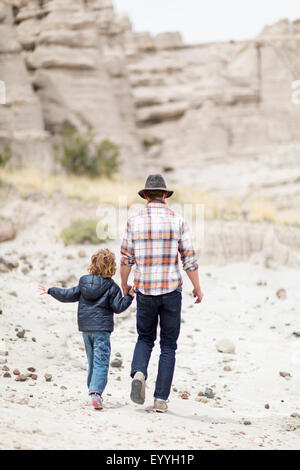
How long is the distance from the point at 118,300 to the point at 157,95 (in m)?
24.6

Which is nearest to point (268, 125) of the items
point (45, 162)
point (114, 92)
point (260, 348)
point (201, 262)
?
point (114, 92)

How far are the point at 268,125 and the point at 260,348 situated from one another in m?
19.6

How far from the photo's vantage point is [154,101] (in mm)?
28578

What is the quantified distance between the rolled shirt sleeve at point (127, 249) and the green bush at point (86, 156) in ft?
45.6

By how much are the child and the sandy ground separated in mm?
325

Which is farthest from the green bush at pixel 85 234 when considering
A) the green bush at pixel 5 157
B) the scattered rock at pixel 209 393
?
the scattered rock at pixel 209 393

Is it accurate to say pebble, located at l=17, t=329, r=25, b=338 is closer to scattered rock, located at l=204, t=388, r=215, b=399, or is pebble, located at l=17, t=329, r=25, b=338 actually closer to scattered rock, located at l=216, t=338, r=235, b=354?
scattered rock, located at l=204, t=388, r=215, b=399

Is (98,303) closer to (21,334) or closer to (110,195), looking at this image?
(21,334)

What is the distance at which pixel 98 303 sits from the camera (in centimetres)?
510

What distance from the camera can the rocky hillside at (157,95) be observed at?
19562 mm

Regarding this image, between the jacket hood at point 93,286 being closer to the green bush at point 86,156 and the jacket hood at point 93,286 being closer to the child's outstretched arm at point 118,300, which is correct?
the child's outstretched arm at point 118,300

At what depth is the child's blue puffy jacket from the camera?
16.7ft
